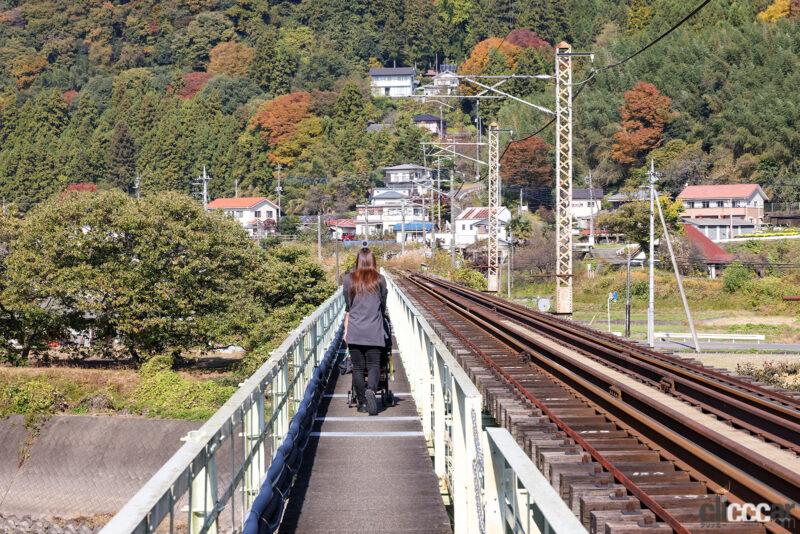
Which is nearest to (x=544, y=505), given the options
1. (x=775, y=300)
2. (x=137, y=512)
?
(x=137, y=512)

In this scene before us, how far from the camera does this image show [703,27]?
121 m

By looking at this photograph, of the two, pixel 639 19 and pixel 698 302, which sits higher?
pixel 639 19

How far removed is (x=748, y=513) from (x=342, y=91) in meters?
134

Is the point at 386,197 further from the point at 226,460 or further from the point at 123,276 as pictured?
the point at 226,460

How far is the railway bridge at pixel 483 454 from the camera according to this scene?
15.4 feet

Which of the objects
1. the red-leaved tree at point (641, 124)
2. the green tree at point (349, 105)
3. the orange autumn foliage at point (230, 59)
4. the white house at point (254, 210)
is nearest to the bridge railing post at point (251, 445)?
the red-leaved tree at point (641, 124)

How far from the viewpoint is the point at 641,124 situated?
99375 millimetres

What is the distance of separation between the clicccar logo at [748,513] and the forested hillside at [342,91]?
86.3 meters

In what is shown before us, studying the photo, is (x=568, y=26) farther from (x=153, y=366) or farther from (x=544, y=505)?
(x=544, y=505)

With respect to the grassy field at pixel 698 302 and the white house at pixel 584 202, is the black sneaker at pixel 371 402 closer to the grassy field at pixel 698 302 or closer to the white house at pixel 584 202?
the grassy field at pixel 698 302

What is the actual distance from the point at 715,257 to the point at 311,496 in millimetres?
64914

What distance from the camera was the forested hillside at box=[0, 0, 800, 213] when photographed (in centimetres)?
9881

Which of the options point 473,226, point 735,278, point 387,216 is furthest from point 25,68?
point 735,278

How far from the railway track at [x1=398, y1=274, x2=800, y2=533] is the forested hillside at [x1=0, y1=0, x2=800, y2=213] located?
79605 millimetres
